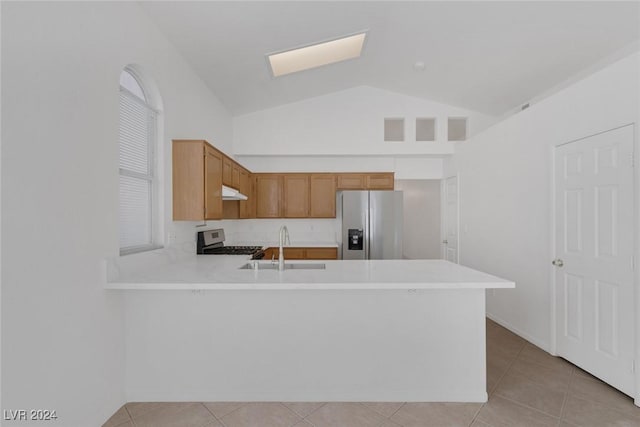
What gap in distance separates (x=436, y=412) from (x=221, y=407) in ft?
4.85

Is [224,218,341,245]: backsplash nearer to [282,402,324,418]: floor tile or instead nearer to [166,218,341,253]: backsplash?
[166,218,341,253]: backsplash

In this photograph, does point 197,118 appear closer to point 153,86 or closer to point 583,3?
point 153,86

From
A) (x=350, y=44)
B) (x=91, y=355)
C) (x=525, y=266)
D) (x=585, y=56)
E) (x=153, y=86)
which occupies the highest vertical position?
(x=350, y=44)

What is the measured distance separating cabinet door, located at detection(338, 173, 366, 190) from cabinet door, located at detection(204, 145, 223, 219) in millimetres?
2468

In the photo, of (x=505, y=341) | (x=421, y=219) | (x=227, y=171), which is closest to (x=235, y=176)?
(x=227, y=171)

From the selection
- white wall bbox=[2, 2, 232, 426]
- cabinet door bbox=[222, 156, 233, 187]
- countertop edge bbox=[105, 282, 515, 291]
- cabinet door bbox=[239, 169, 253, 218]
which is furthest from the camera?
cabinet door bbox=[239, 169, 253, 218]

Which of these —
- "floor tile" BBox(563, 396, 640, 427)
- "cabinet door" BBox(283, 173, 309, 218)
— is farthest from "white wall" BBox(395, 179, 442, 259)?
"floor tile" BBox(563, 396, 640, 427)

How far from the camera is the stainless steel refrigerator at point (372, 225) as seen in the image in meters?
4.73

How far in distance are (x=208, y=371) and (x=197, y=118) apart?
8.49 feet

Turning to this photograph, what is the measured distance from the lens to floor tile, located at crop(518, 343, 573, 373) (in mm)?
2623

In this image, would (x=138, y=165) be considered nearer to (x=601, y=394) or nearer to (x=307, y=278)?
(x=307, y=278)

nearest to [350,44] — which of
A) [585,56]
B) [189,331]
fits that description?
[585,56]

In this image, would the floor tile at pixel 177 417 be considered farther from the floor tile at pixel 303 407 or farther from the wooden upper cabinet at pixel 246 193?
the wooden upper cabinet at pixel 246 193

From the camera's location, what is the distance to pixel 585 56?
316 cm
